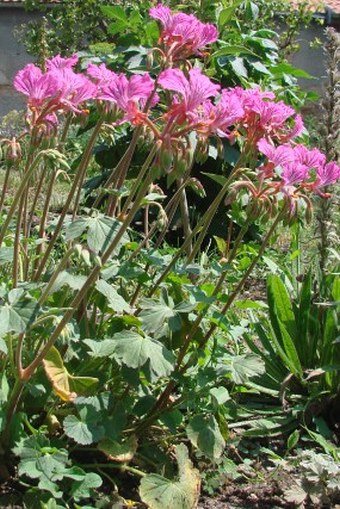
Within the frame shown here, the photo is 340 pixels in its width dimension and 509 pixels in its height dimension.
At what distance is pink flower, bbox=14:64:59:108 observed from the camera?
220 cm

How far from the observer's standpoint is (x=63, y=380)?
2.35 metres

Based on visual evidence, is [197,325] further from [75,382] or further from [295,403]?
[295,403]

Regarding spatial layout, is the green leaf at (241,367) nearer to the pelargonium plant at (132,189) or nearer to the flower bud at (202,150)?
the pelargonium plant at (132,189)

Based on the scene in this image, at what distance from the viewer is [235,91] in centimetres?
240

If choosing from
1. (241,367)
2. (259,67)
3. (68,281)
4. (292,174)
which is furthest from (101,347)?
(259,67)

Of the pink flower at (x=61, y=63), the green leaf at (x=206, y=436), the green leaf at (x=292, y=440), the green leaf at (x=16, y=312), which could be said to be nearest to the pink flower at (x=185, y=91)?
the pink flower at (x=61, y=63)

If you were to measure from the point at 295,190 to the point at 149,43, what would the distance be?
3099 millimetres

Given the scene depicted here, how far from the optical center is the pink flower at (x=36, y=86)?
2.20 m

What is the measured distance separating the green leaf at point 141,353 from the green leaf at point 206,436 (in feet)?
0.92

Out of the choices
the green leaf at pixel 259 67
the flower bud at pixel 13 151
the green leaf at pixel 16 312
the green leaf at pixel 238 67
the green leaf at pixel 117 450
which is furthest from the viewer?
the green leaf at pixel 259 67

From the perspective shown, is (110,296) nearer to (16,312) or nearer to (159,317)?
(159,317)

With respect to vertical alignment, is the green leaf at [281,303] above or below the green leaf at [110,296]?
below

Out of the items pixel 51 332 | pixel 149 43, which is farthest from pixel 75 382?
pixel 149 43

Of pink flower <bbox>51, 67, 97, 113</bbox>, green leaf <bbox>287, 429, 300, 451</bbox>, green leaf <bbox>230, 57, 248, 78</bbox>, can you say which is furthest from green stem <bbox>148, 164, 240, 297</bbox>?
green leaf <bbox>230, 57, 248, 78</bbox>
